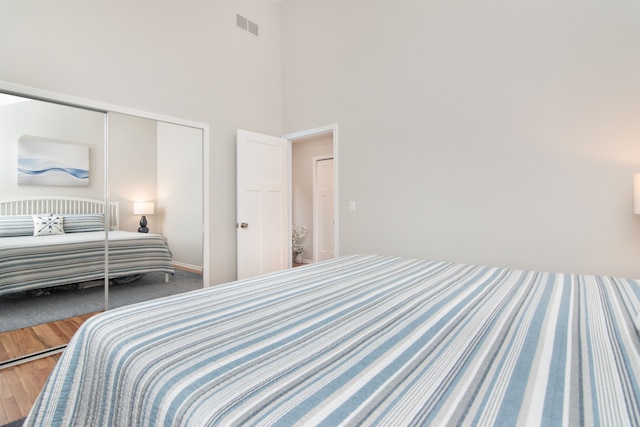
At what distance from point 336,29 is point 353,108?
987 mm

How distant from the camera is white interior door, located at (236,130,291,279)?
355 cm

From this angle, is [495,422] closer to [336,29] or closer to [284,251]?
[284,251]

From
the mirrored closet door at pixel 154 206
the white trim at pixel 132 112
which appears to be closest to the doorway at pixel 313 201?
the white trim at pixel 132 112

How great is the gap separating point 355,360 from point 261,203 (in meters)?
3.17

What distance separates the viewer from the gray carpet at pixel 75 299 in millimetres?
2239

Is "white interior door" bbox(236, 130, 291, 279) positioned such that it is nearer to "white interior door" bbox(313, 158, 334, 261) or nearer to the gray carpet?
the gray carpet

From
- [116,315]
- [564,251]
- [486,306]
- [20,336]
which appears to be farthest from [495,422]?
[20,336]

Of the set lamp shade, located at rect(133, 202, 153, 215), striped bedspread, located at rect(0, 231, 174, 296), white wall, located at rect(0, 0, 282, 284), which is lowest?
striped bedspread, located at rect(0, 231, 174, 296)

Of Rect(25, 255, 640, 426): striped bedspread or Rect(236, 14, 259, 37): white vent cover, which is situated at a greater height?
Rect(236, 14, 259, 37): white vent cover

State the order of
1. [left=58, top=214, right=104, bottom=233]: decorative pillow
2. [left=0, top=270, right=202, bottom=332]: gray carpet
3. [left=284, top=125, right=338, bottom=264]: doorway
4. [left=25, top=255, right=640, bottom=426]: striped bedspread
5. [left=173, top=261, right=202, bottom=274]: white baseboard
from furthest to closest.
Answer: [left=284, top=125, right=338, bottom=264]: doorway
[left=173, top=261, right=202, bottom=274]: white baseboard
[left=58, top=214, right=104, bottom=233]: decorative pillow
[left=0, top=270, right=202, bottom=332]: gray carpet
[left=25, top=255, right=640, bottom=426]: striped bedspread

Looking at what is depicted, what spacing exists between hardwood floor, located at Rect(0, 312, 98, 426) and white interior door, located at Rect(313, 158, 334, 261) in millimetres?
3617

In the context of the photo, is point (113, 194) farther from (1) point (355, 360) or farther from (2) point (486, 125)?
(2) point (486, 125)

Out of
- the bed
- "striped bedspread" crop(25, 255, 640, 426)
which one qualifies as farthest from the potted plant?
"striped bedspread" crop(25, 255, 640, 426)

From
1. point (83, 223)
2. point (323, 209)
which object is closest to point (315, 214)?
point (323, 209)
